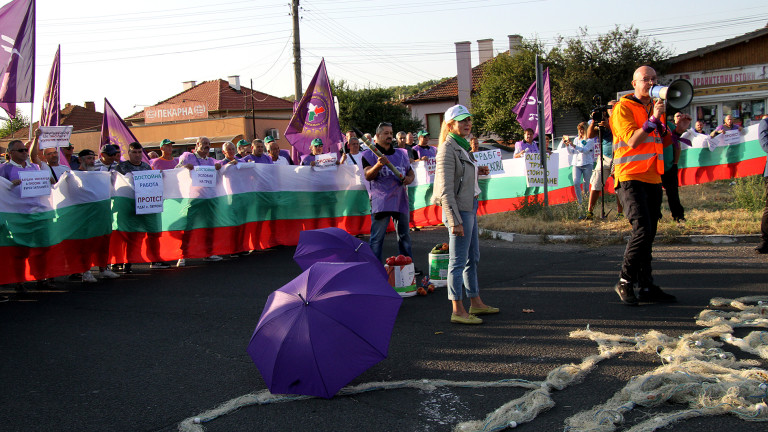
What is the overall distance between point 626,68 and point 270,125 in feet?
88.8

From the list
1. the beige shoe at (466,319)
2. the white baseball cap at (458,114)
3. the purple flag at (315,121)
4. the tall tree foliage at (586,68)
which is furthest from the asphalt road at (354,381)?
the tall tree foliage at (586,68)

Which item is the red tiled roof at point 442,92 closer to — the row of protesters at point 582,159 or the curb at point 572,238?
the row of protesters at point 582,159

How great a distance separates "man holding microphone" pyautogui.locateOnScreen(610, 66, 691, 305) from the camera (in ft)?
20.3

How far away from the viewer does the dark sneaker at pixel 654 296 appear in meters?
6.38

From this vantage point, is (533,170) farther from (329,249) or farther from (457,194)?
(457,194)

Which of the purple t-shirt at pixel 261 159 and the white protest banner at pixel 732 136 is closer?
the purple t-shirt at pixel 261 159

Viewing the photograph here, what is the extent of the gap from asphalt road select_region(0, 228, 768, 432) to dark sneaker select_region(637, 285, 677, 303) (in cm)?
20

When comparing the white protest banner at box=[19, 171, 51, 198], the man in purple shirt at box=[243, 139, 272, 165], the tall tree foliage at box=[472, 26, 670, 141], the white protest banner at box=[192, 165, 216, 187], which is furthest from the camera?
the tall tree foliage at box=[472, 26, 670, 141]

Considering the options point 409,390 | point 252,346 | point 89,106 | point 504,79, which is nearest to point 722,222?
point 409,390

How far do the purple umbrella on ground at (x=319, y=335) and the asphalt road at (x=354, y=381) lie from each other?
18cm

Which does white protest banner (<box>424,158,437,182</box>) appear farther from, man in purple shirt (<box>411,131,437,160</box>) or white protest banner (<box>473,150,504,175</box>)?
white protest banner (<box>473,150,504,175</box>)

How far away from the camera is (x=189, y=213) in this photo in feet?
35.6

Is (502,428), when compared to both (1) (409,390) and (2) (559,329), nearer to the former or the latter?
(1) (409,390)

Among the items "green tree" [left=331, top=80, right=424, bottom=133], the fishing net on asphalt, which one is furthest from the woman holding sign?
"green tree" [left=331, top=80, right=424, bottom=133]
